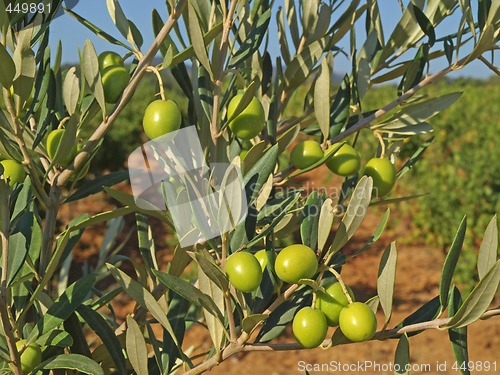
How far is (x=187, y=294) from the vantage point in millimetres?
829

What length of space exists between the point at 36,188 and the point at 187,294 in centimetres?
38

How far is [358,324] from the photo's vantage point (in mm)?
803

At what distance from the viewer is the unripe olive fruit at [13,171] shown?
97cm

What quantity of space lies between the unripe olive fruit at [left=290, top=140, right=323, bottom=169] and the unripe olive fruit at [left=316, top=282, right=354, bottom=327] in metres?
0.24

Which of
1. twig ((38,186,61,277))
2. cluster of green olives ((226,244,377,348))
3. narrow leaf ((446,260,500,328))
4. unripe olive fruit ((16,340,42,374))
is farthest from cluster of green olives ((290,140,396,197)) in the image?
unripe olive fruit ((16,340,42,374))

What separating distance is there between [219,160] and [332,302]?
0.30 meters

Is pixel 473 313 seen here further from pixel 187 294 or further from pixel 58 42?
pixel 58 42

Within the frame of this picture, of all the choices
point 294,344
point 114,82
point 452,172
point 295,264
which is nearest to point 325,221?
point 295,264

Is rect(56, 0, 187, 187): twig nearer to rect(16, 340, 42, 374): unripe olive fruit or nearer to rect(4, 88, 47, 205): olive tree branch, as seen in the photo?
rect(4, 88, 47, 205): olive tree branch

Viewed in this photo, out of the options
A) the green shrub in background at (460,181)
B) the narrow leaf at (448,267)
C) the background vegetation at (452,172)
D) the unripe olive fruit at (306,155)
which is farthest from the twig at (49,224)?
the green shrub in background at (460,181)

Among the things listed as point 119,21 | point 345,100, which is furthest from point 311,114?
point 119,21

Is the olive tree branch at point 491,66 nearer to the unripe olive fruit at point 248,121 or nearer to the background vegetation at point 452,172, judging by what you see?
the unripe olive fruit at point 248,121

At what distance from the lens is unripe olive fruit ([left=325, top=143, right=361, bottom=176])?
105 cm

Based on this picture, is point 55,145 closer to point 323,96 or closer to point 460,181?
point 323,96
